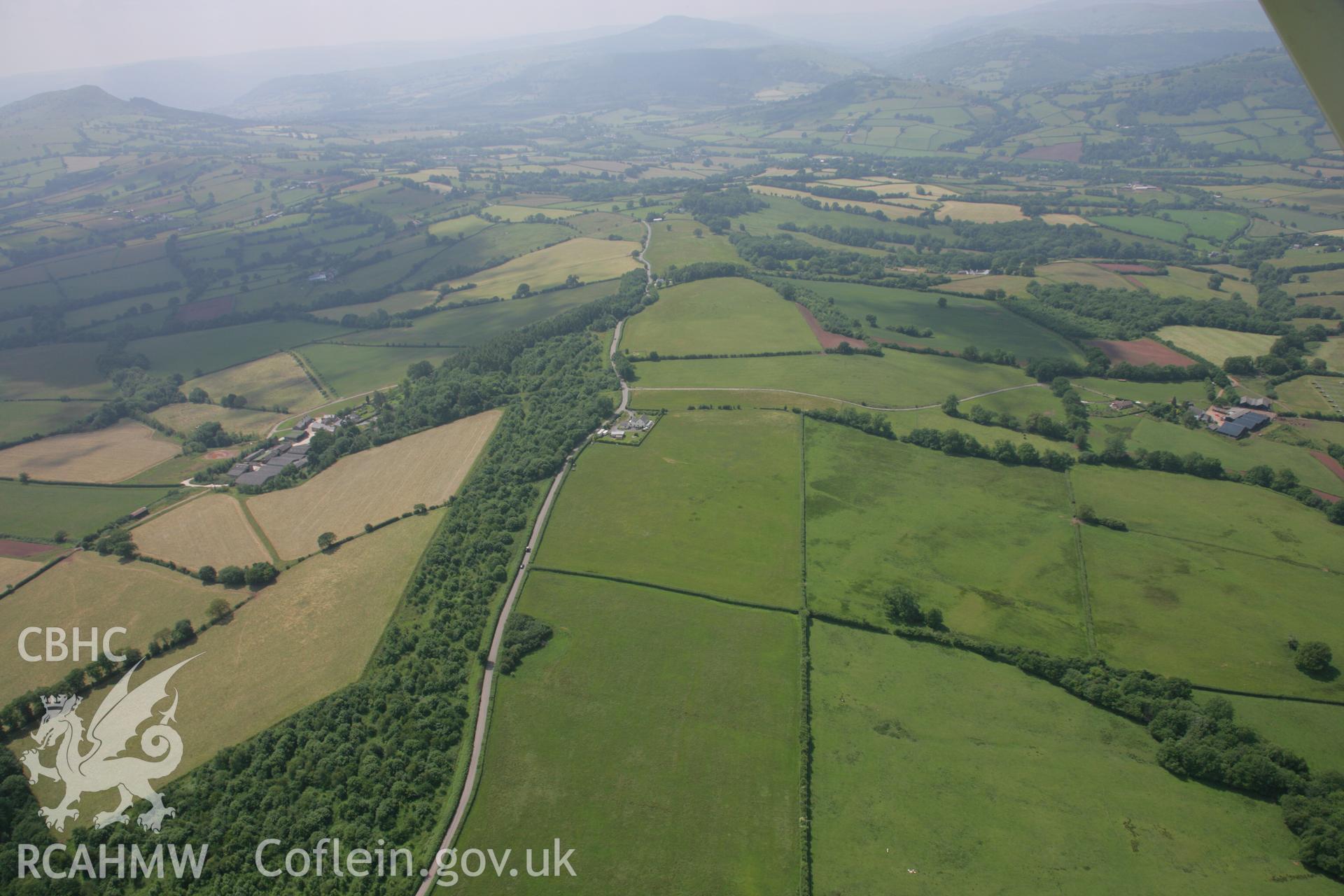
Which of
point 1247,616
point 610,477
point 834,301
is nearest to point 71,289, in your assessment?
point 610,477

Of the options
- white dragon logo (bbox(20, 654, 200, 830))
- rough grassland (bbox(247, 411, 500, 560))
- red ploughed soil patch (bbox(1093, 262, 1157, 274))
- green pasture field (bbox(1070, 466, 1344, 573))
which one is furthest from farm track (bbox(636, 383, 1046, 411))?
white dragon logo (bbox(20, 654, 200, 830))

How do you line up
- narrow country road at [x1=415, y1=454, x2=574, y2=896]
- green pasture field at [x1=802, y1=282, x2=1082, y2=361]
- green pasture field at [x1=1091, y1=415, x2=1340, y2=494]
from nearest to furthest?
narrow country road at [x1=415, y1=454, x2=574, y2=896]
green pasture field at [x1=1091, y1=415, x2=1340, y2=494]
green pasture field at [x1=802, y1=282, x2=1082, y2=361]

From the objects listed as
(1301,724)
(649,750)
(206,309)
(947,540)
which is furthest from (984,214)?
(206,309)

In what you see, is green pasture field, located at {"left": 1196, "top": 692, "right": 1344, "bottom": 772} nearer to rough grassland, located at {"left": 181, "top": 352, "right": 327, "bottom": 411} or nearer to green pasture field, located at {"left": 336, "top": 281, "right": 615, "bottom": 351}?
green pasture field, located at {"left": 336, "top": 281, "right": 615, "bottom": 351}

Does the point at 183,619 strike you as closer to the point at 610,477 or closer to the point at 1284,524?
the point at 610,477

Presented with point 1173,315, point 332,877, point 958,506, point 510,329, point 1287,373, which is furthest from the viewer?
point 510,329

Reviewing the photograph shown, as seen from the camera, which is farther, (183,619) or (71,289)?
(71,289)
